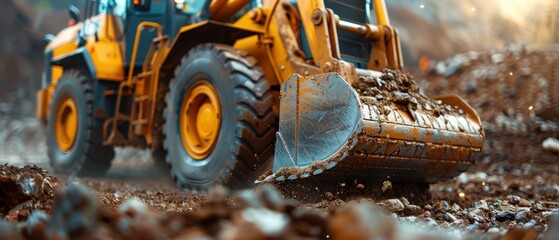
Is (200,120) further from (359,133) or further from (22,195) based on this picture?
(22,195)

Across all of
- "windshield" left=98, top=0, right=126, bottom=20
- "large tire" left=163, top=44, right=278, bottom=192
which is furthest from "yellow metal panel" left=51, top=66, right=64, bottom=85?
"large tire" left=163, top=44, right=278, bottom=192

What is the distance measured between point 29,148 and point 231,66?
11.6m

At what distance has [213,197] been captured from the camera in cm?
131

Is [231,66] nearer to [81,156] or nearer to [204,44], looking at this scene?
[204,44]

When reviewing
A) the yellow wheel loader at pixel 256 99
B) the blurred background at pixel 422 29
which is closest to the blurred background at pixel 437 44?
the blurred background at pixel 422 29

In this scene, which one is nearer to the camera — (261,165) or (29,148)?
(261,165)

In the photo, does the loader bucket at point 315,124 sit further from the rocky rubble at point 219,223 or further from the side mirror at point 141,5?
the side mirror at point 141,5

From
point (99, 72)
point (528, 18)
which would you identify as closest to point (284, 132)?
point (99, 72)

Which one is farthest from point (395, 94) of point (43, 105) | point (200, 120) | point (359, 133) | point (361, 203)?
Result: point (43, 105)

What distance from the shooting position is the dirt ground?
118cm

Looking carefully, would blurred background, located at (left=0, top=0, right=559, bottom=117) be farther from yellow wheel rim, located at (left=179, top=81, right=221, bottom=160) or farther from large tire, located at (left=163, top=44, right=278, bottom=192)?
large tire, located at (left=163, top=44, right=278, bottom=192)

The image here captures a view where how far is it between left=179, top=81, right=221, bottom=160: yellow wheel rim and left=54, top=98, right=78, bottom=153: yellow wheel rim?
266 cm

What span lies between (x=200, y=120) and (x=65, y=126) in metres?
3.16

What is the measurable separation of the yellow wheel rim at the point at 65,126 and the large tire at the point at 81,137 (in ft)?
0.05
